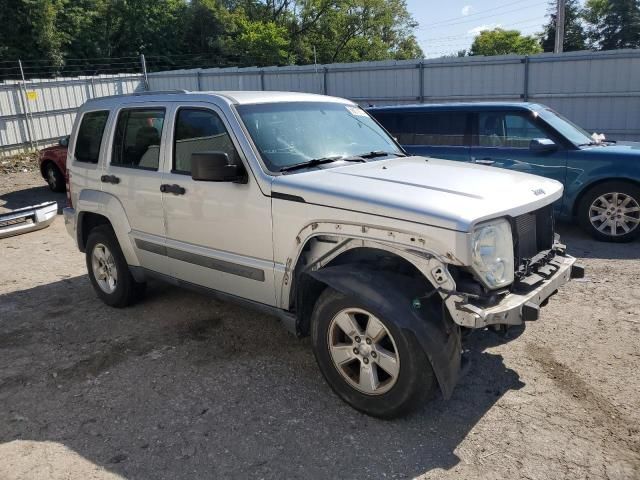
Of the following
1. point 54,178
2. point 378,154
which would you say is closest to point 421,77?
point 54,178

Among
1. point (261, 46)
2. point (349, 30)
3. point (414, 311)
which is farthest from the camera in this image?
point (349, 30)

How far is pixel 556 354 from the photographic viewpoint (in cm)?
429

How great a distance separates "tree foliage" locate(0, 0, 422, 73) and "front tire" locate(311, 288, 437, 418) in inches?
1439

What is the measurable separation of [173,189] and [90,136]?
5.44 feet

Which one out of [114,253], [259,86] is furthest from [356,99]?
[114,253]

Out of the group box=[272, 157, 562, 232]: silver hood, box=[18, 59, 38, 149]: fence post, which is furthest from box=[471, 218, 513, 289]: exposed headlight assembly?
box=[18, 59, 38, 149]: fence post

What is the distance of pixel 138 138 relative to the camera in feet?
16.5

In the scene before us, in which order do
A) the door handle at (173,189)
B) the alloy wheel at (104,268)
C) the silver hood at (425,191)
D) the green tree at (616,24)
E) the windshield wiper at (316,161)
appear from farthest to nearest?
1. the green tree at (616,24)
2. the alloy wheel at (104,268)
3. the door handle at (173,189)
4. the windshield wiper at (316,161)
5. the silver hood at (425,191)

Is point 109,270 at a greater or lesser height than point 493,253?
lesser

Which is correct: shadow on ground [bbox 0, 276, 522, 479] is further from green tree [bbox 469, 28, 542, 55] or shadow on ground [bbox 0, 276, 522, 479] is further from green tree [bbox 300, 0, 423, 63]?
green tree [bbox 469, 28, 542, 55]

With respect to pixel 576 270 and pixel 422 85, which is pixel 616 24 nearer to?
pixel 422 85

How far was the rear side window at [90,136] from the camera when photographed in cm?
543

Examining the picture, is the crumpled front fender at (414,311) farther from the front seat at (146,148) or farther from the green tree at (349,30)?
the green tree at (349,30)

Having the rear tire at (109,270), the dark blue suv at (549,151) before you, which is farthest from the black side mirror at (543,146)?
the rear tire at (109,270)
